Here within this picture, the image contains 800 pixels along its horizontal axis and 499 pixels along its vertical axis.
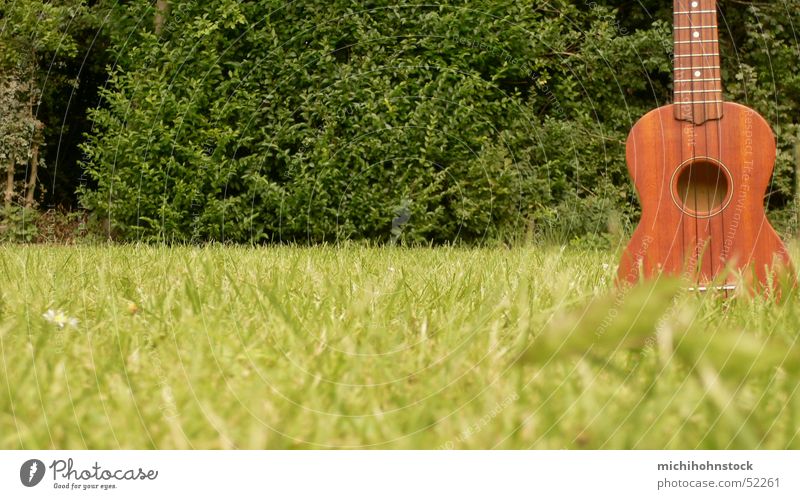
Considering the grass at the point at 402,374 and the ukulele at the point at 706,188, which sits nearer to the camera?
the grass at the point at 402,374

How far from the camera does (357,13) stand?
5910mm

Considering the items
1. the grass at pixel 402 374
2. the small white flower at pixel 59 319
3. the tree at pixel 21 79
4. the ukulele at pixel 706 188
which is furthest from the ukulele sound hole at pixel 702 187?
the tree at pixel 21 79

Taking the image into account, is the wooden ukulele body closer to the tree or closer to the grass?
the grass

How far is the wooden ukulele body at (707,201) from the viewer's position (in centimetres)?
247

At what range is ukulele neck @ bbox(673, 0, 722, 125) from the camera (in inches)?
98.3

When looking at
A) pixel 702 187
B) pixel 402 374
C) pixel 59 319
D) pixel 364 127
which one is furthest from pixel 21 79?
pixel 402 374

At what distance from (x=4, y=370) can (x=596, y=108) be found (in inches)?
219

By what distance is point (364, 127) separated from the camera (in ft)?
19.3

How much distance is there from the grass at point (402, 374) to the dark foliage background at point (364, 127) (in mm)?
3811

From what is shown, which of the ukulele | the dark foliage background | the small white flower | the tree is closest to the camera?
the small white flower

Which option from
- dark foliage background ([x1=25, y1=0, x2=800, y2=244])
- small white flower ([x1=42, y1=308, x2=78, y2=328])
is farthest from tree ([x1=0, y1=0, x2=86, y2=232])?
small white flower ([x1=42, y1=308, x2=78, y2=328])

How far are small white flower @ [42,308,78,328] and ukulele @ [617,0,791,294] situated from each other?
1.58m

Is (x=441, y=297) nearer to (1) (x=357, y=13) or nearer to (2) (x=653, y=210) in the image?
(2) (x=653, y=210)

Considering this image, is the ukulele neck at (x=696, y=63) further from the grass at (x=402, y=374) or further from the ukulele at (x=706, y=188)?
the grass at (x=402, y=374)
